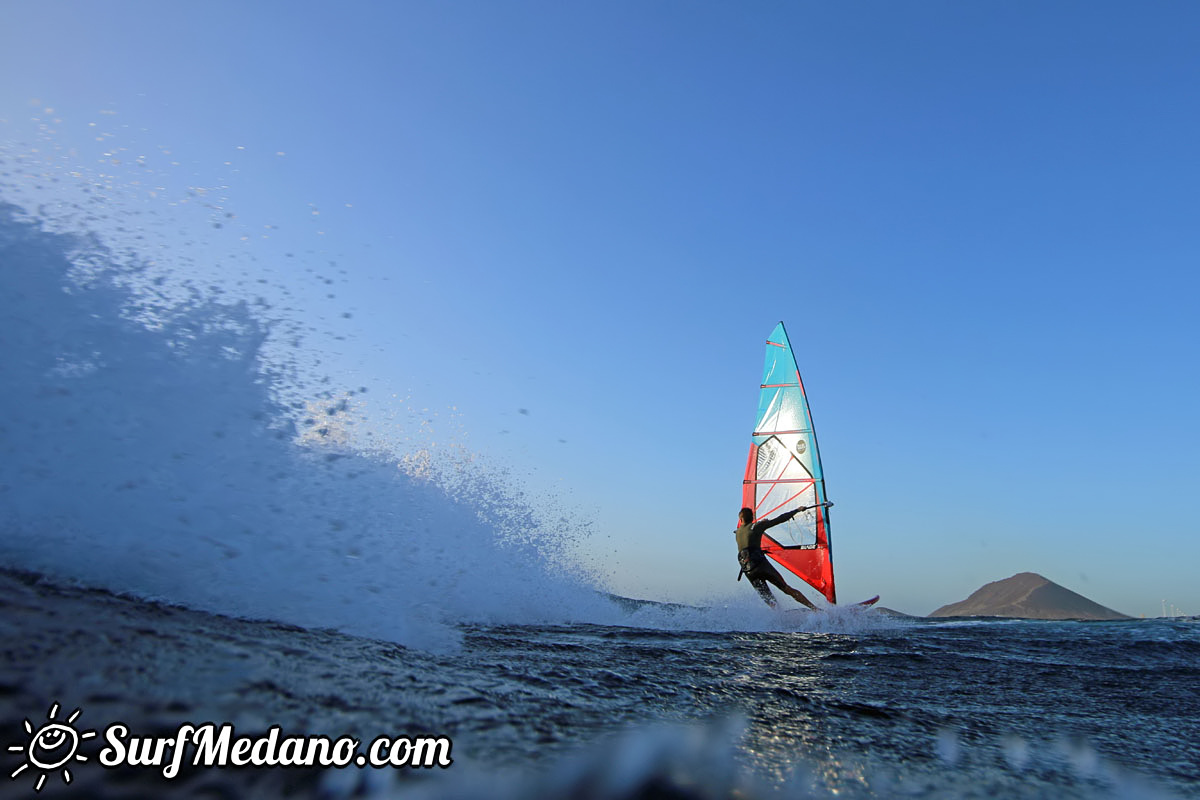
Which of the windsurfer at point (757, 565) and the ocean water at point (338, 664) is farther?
the windsurfer at point (757, 565)

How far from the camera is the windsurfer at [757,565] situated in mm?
12344

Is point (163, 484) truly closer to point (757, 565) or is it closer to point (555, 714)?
point (555, 714)

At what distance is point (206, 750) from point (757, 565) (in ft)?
41.0

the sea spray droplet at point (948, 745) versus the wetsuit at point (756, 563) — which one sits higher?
the wetsuit at point (756, 563)

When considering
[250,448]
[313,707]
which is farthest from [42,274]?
[313,707]

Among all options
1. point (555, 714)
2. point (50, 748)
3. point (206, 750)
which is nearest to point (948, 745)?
point (555, 714)

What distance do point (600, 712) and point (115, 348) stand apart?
16.5 feet

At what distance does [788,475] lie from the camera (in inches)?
693

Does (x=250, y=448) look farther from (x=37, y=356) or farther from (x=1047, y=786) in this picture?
(x=1047, y=786)

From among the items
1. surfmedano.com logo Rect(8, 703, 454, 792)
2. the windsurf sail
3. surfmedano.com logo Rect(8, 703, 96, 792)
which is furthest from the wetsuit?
surfmedano.com logo Rect(8, 703, 96, 792)

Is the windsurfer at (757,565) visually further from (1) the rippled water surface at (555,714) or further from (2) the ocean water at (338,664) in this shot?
(1) the rippled water surface at (555,714)

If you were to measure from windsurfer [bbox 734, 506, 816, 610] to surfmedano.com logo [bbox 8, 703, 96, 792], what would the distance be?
1231cm

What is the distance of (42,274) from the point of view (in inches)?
194

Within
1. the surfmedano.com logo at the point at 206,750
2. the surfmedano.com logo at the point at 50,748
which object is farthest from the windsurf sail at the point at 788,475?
the surfmedano.com logo at the point at 50,748
